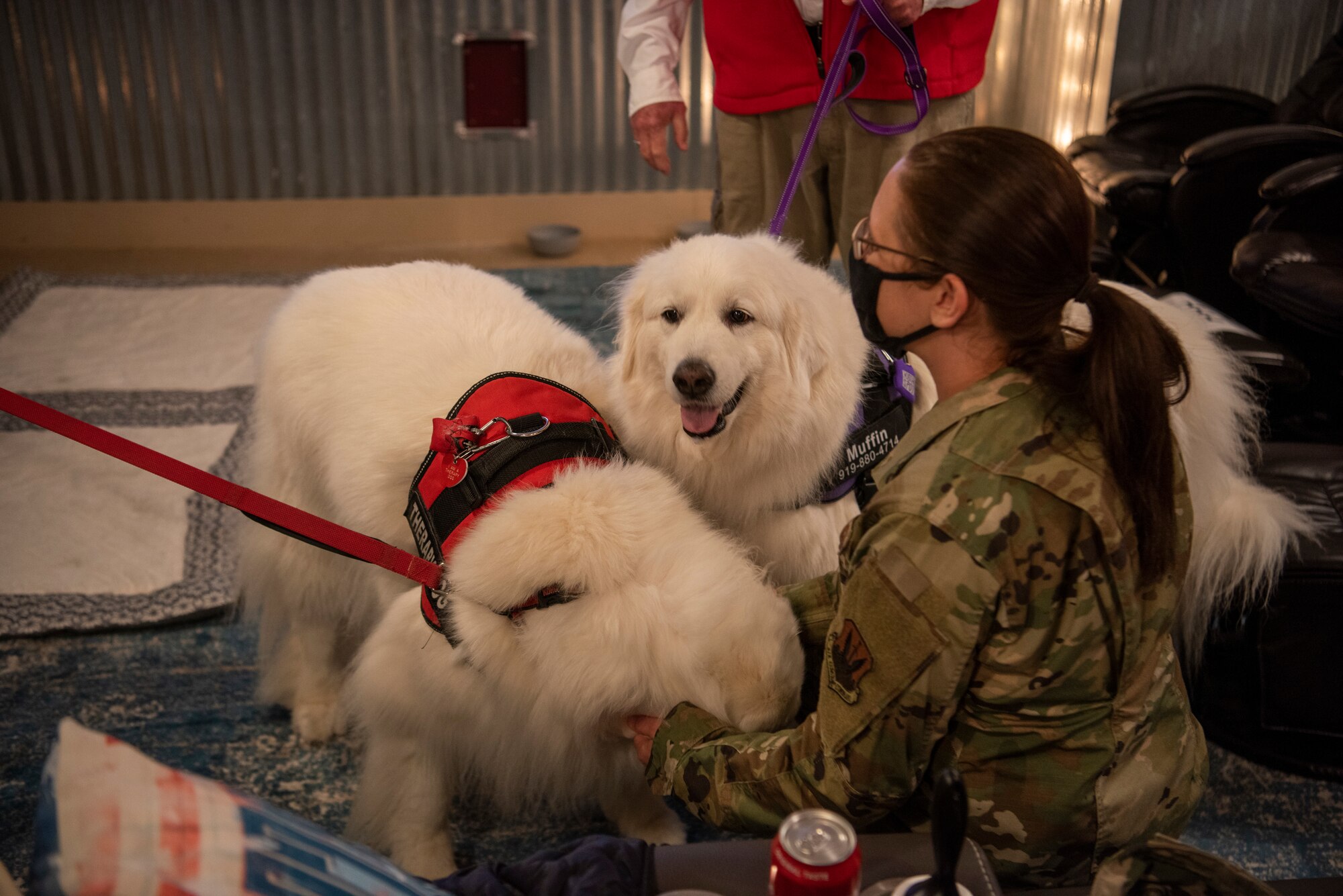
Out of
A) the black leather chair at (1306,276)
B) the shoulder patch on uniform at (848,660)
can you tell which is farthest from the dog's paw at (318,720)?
the black leather chair at (1306,276)

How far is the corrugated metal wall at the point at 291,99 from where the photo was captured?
Result: 5195mm

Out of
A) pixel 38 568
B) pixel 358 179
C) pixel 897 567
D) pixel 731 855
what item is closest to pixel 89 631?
pixel 38 568

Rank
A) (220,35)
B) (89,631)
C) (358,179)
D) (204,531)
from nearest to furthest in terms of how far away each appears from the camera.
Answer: (89,631), (204,531), (220,35), (358,179)

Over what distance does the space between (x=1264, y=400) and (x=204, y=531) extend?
3019mm

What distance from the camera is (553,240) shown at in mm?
5473

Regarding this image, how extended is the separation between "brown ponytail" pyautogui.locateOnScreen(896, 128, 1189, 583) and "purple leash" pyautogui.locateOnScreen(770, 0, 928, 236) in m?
0.96

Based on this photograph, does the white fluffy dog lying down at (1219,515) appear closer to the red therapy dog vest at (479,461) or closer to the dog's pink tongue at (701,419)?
the dog's pink tongue at (701,419)

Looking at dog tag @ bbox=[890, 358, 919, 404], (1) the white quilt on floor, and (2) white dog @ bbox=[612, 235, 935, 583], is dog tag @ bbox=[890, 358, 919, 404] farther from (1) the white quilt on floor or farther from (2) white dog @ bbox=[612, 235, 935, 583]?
(1) the white quilt on floor

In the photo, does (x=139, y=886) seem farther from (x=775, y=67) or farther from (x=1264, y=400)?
(x=1264, y=400)

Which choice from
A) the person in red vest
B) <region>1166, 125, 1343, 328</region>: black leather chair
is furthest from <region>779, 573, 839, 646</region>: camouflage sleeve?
<region>1166, 125, 1343, 328</region>: black leather chair

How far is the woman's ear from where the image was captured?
126 cm

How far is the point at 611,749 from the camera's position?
5.49 feet

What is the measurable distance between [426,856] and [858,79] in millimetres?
Result: 1986

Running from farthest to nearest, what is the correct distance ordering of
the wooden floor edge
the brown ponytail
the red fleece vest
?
1. the wooden floor edge
2. the red fleece vest
3. the brown ponytail
